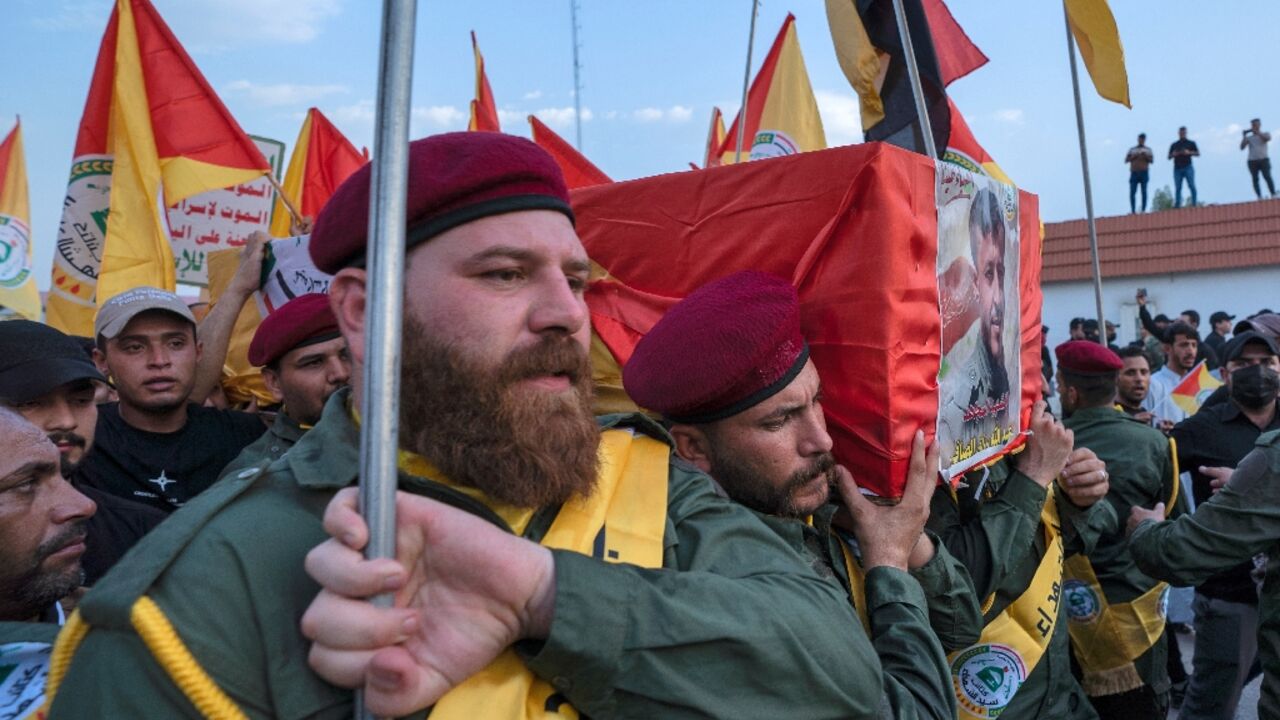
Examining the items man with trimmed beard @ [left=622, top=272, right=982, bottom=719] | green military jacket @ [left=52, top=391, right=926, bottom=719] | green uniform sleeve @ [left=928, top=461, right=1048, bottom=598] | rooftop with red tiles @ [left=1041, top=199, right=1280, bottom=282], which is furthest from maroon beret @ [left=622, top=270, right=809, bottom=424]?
rooftop with red tiles @ [left=1041, top=199, right=1280, bottom=282]

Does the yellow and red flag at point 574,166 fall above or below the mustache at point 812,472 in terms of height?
above

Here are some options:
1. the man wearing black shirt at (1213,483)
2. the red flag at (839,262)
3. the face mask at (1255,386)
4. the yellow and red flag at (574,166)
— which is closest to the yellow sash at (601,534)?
the red flag at (839,262)

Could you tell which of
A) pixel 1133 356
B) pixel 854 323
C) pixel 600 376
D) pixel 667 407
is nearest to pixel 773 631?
pixel 667 407

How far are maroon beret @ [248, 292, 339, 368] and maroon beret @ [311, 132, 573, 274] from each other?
6.36ft

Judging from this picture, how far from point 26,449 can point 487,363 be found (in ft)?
3.99

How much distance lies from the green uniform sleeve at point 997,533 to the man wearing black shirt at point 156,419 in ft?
8.10

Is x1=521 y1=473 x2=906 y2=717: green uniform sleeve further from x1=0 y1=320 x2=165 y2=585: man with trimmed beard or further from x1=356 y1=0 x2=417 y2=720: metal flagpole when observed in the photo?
x1=0 y1=320 x2=165 y2=585: man with trimmed beard

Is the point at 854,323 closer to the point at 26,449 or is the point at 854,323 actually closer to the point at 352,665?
the point at 352,665

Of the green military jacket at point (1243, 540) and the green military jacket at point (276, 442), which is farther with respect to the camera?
the green military jacket at point (1243, 540)

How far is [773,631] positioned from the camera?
117cm

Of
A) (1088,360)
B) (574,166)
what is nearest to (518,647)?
(1088,360)

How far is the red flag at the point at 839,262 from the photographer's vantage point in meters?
1.99

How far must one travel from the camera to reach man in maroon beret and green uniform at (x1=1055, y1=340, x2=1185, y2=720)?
3.44m

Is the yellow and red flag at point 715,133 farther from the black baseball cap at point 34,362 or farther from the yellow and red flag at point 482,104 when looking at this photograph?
the black baseball cap at point 34,362
